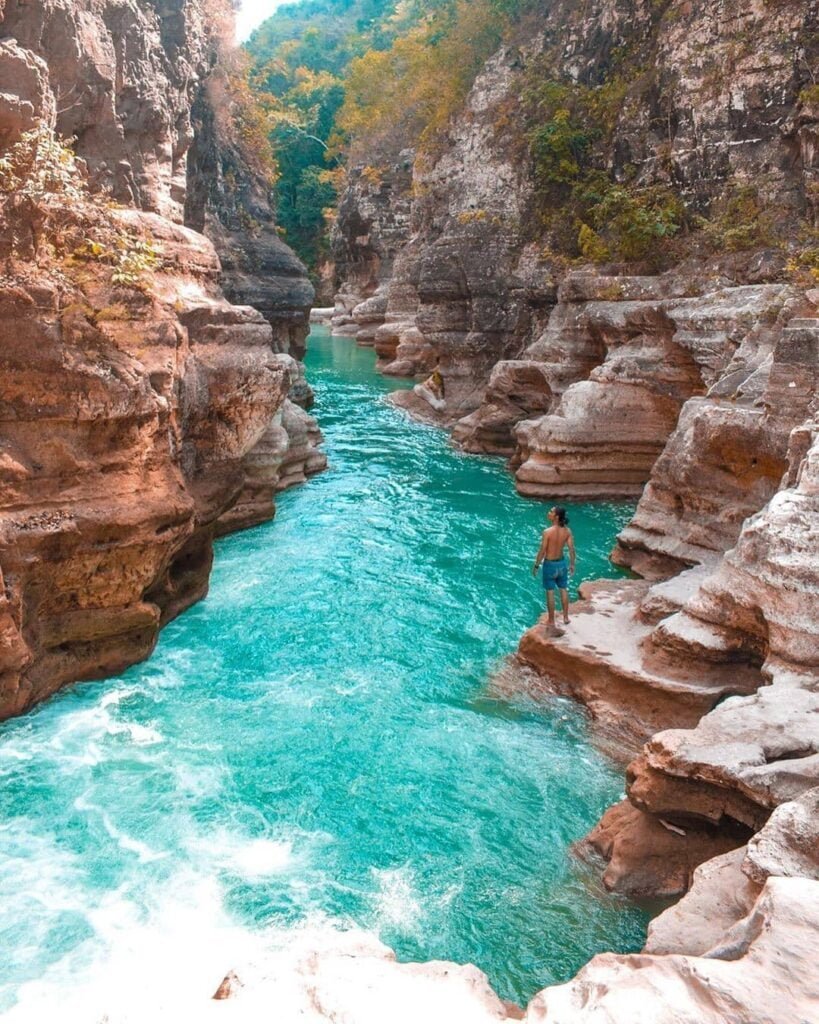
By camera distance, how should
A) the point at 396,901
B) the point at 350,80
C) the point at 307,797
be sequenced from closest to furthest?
the point at 396,901 < the point at 307,797 < the point at 350,80

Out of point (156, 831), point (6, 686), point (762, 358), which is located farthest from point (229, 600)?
point (762, 358)

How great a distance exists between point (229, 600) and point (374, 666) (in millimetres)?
3049

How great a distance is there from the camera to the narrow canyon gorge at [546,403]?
15.5 feet

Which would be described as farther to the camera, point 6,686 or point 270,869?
Result: point 6,686

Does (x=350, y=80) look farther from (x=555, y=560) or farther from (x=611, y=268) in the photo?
(x=555, y=560)

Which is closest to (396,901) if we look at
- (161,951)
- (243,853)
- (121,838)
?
(243,853)

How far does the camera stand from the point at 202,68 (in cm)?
1767

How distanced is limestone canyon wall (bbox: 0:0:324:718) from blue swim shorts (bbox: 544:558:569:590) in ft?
14.7

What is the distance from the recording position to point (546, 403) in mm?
20297

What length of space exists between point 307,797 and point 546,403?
14.5 m

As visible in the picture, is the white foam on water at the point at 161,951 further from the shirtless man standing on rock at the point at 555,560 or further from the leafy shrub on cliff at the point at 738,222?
the leafy shrub on cliff at the point at 738,222

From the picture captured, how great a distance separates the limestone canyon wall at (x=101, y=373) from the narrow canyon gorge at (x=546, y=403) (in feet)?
0.14

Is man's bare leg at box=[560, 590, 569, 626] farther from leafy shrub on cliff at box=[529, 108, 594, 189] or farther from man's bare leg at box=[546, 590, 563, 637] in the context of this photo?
leafy shrub on cliff at box=[529, 108, 594, 189]

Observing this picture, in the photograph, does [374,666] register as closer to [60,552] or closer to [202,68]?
[60,552]
